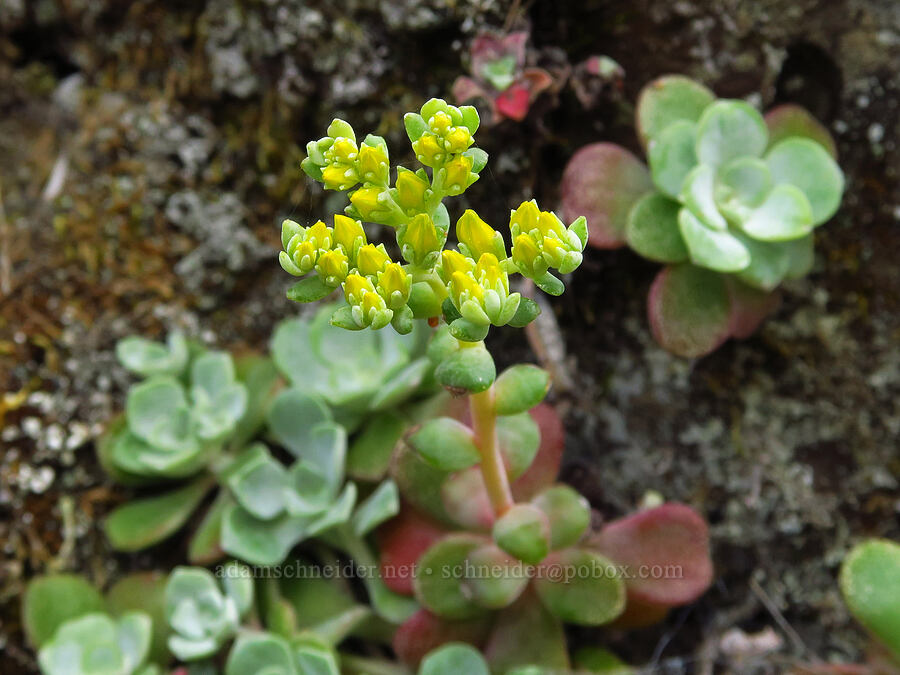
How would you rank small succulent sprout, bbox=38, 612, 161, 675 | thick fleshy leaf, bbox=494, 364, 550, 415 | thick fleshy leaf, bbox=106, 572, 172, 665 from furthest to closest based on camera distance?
thick fleshy leaf, bbox=106, 572, 172, 665
small succulent sprout, bbox=38, 612, 161, 675
thick fleshy leaf, bbox=494, 364, 550, 415

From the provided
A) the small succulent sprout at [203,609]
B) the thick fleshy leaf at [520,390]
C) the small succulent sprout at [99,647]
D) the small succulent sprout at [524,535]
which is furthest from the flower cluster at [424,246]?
the small succulent sprout at [99,647]

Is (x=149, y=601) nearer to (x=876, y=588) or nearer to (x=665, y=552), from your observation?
(x=665, y=552)

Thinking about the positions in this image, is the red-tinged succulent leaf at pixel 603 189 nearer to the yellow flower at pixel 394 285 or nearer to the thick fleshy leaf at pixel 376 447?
the thick fleshy leaf at pixel 376 447

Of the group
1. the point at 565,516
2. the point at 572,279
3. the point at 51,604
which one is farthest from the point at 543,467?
the point at 51,604

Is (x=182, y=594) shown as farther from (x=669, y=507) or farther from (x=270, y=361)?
(x=669, y=507)

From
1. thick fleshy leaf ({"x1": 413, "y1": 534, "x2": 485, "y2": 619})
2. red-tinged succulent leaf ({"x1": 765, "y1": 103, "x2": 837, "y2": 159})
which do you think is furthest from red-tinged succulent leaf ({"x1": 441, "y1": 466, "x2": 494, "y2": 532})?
red-tinged succulent leaf ({"x1": 765, "y1": 103, "x2": 837, "y2": 159})

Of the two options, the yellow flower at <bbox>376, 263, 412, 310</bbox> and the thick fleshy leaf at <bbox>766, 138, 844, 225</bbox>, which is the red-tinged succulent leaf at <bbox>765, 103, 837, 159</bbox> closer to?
the thick fleshy leaf at <bbox>766, 138, 844, 225</bbox>

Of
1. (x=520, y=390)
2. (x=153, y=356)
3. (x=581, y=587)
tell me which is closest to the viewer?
(x=520, y=390)
